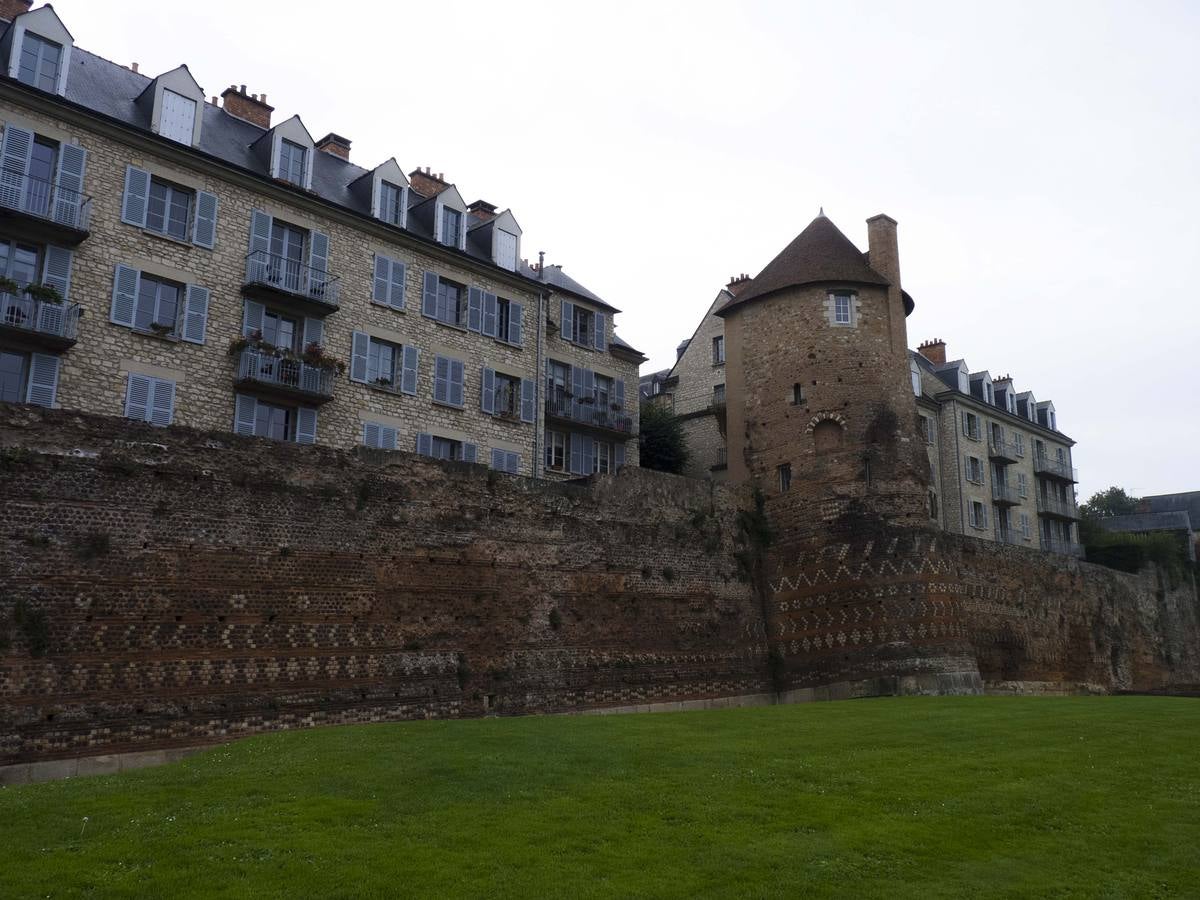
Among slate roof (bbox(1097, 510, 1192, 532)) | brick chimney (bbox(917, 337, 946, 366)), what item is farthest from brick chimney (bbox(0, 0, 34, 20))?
slate roof (bbox(1097, 510, 1192, 532))

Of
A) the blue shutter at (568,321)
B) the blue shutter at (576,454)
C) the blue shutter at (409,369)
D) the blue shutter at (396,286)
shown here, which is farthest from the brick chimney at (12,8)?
the blue shutter at (576,454)

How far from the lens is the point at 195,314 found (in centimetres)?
2370

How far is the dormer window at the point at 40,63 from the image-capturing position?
21.9 m

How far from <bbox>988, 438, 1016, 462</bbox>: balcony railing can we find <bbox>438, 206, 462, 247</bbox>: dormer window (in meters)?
27.5

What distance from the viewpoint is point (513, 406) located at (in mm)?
29844

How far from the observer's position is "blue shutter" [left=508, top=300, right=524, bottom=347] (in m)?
30.4

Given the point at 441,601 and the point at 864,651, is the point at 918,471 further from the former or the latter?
the point at 441,601

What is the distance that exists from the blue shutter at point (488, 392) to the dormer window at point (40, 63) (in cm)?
1206

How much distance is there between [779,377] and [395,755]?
18.1m

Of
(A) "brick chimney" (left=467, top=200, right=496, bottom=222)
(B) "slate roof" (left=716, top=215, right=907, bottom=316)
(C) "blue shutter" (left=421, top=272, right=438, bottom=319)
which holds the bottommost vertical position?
(C) "blue shutter" (left=421, top=272, right=438, bottom=319)

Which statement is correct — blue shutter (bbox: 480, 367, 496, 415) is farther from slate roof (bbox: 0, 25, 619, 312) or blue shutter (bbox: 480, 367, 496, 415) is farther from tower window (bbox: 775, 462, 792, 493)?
tower window (bbox: 775, 462, 792, 493)

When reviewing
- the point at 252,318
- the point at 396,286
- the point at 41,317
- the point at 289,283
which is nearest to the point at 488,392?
the point at 396,286

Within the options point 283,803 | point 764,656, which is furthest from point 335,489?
point 764,656

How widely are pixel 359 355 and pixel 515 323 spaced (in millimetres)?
5462
